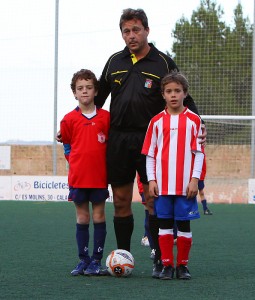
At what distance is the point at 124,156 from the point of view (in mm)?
5680

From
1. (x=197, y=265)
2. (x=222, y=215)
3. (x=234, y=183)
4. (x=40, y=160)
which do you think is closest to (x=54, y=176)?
(x=40, y=160)

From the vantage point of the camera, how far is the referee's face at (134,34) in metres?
5.66

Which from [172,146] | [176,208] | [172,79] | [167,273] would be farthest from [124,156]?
[167,273]

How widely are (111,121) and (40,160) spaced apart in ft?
47.4

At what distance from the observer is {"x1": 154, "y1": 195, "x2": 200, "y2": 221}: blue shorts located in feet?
18.0

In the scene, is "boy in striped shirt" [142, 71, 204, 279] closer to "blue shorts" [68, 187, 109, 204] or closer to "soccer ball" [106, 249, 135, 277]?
"soccer ball" [106, 249, 135, 277]

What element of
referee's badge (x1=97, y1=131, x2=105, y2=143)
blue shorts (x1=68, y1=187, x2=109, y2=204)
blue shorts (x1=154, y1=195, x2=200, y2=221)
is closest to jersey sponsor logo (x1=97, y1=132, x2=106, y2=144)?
referee's badge (x1=97, y1=131, x2=105, y2=143)

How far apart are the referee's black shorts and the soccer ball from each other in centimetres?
49

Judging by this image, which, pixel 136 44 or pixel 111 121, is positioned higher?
pixel 136 44

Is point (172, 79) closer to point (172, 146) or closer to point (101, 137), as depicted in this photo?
point (172, 146)

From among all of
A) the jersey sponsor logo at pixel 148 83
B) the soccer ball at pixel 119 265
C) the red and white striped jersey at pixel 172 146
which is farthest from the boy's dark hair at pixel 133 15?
the soccer ball at pixel 119 265

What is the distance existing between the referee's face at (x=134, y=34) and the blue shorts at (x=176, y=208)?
103 centimetres

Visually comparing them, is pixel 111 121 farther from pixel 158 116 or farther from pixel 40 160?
pixel 40 160

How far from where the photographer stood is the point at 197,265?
6.35 m
